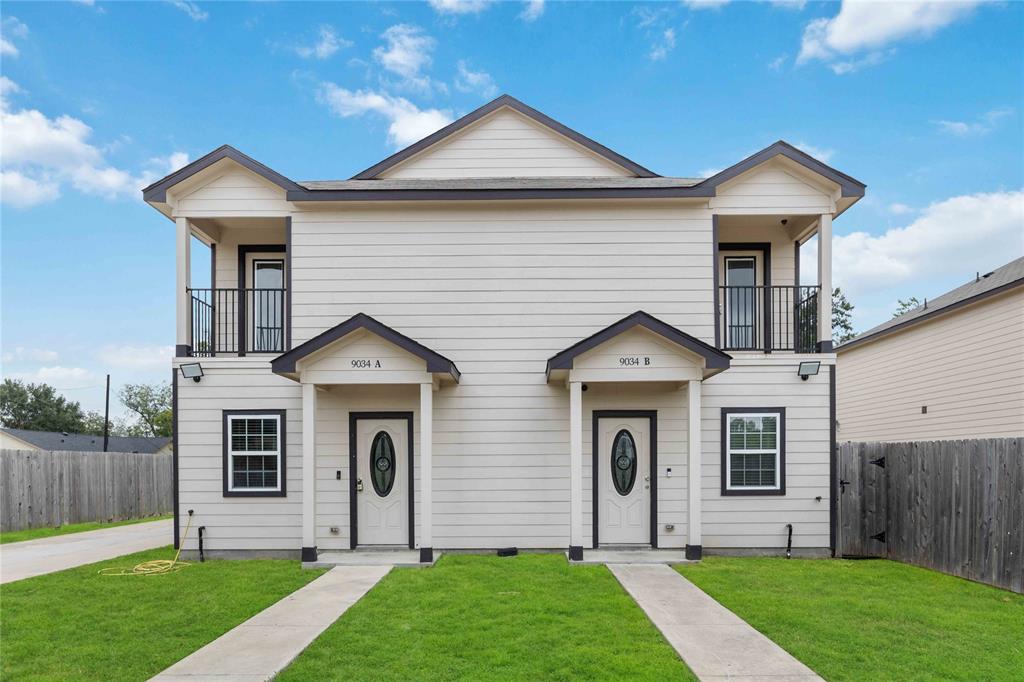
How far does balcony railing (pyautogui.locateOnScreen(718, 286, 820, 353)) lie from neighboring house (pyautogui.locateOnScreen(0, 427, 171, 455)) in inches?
1094

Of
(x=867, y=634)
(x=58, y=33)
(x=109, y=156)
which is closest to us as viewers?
(x=867, y=634)

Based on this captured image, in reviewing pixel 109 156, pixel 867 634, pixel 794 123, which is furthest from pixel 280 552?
pixel 109 156

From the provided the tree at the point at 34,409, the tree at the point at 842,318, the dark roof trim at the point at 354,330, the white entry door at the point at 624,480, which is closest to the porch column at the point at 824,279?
the white entry door at the point at 624,480

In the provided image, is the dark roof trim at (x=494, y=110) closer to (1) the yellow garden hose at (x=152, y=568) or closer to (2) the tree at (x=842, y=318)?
(1) the yellow garden hose at (x=152, y=568)

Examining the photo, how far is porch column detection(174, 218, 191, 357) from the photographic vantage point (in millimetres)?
9578

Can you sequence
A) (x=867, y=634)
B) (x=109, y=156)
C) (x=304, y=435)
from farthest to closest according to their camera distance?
(x=109, y=156), (x=304, y=435), (x=867, y=634)

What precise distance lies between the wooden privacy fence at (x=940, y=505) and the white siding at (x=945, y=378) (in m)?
4.90

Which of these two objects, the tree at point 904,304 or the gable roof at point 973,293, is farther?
the tree at point 904,304

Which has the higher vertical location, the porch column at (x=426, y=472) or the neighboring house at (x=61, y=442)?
the porch column at (x=426, y=472)

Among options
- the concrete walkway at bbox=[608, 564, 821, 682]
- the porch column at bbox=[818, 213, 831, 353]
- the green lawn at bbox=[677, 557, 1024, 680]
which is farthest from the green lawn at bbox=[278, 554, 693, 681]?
the porch column at bbox=[818, 213, 831, 353]

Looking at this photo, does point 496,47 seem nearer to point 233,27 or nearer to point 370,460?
point 233,27

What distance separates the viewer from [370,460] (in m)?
9.51

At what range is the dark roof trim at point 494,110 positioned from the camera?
35.7 ft

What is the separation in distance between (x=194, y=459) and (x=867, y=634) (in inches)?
359
